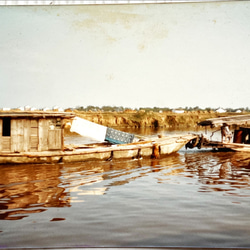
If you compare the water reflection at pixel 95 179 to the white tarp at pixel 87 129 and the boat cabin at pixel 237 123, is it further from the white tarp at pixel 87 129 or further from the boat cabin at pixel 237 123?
the boat cabin at pixel 237 123

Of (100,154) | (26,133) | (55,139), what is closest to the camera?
(26,133)

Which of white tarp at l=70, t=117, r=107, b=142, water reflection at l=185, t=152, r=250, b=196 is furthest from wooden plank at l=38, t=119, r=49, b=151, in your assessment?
water reflection at l=185, t=152, r=250, b=196

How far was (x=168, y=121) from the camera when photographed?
63219 mm

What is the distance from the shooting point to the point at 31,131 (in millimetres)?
15859

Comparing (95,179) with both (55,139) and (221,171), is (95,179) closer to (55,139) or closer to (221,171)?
(55,139)

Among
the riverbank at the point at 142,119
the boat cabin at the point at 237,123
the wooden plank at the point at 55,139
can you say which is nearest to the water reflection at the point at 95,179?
the wooden plank at the point at 55,139

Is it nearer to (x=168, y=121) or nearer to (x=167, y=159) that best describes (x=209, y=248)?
(x=167, y=159)

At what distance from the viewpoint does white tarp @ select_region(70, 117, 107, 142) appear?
60.8 feet

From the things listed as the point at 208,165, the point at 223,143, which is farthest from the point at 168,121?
the point at 208,165

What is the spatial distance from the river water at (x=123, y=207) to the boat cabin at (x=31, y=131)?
4.93 feet

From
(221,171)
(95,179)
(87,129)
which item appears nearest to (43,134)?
(87,129)

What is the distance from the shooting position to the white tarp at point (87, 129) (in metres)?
18.5

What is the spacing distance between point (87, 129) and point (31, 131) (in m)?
4.00

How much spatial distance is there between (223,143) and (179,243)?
17.3 metres
